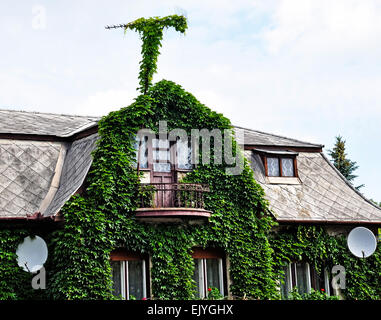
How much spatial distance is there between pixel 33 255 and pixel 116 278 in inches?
96.7

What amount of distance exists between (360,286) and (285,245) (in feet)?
10.2

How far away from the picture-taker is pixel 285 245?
64.7 feet

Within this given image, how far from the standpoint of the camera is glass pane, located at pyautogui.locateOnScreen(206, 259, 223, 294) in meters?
18.3

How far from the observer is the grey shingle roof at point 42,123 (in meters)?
19.6

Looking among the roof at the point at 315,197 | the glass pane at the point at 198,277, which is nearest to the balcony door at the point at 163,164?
the glass pane at the point at 198,277

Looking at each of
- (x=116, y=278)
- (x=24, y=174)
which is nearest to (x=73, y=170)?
(x=24, y=174)

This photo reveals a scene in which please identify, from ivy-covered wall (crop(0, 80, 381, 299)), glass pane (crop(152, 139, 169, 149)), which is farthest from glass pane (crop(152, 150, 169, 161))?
ivy-covered wall (crop(0, 80, 381, 299))

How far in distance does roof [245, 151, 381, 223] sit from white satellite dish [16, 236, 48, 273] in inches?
292

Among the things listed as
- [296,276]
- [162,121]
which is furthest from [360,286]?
[162,121]

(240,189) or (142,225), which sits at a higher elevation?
(240,189)

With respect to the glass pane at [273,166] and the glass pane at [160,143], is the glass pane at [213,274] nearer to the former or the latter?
the glass pane at [160,143]

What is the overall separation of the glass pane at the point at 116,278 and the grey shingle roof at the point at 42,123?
4.55 m
